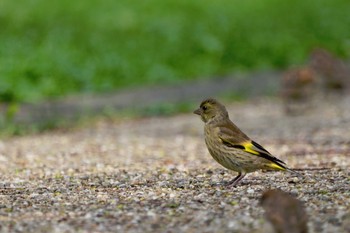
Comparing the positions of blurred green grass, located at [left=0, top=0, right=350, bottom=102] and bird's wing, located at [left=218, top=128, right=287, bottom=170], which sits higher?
blurred green grass, located at [left=0, top=0, right=350, bottom=102]

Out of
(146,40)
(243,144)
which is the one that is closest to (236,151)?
(243,144)

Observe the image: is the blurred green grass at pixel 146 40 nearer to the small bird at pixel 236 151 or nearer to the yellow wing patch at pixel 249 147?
the small bird at pixel 236 151

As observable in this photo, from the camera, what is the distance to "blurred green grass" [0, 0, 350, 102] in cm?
1733

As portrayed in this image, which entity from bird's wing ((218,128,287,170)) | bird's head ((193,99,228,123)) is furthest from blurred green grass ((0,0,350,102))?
bird's wing ((218,128,287,170))

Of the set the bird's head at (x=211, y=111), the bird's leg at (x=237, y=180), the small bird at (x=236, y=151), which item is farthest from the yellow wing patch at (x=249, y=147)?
the bird's head at (x=211, y=111)

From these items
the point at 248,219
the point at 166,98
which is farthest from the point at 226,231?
the point at 166,98

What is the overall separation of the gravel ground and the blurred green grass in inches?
125

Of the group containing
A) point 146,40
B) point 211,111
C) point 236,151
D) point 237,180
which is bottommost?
point 237,180

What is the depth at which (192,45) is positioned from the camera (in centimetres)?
2091

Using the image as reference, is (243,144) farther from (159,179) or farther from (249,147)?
(159,179)

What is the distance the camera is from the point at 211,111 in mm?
8500

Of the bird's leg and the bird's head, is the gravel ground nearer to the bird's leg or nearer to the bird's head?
the bird's leg

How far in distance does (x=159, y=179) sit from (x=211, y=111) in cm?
74

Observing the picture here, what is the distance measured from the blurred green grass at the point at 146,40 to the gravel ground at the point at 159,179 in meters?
3.17
